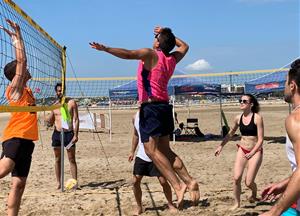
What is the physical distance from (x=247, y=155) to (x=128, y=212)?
5.63 ft

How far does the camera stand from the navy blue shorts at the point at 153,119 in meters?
4.72

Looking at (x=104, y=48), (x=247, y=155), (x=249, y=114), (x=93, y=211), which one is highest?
(x=104, y=48)

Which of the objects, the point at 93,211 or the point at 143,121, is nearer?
the point at 143,121

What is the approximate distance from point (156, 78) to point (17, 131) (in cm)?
143

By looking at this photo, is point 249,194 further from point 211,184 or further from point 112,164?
point 112,164

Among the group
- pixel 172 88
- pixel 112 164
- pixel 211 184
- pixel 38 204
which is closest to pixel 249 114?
pixel 211 184

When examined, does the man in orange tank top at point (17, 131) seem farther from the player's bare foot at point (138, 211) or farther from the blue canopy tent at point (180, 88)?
the blue canopy tent at point (180, 88)

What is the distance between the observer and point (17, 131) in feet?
15.6

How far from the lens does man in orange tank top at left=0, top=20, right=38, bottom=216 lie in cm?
459

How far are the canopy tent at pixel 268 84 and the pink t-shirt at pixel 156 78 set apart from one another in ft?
39.1

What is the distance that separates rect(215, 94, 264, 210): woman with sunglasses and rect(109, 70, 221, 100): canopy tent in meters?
10.9

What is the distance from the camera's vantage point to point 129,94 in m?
19.7

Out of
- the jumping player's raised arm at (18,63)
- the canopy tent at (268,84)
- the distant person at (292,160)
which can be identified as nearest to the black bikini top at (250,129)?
the jumping player's raised arm at (18,63)

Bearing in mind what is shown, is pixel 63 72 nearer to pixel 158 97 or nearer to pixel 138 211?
pixel 138 211
